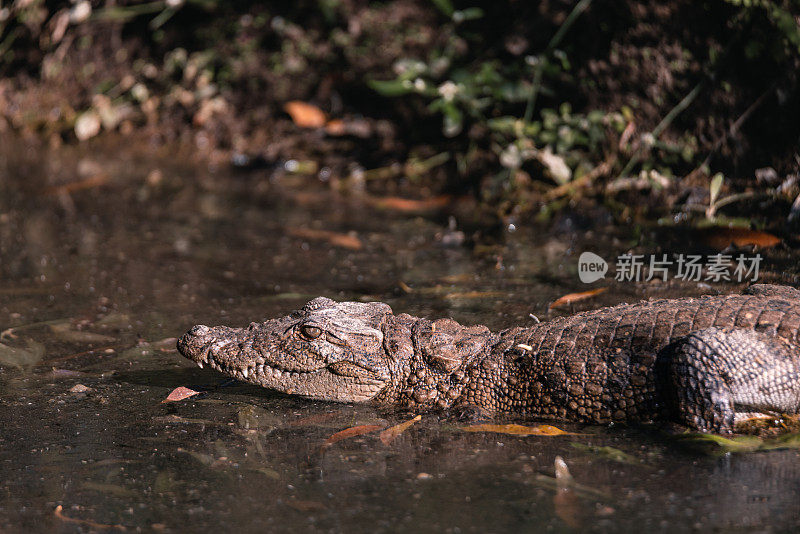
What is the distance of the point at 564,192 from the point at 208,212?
2.87 meters

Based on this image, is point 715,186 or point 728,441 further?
point 715,186

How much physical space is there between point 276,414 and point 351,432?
1.25 feet

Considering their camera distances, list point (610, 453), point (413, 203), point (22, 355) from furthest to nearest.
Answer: point (413, 203) < point (22, 355) < point (610, 453)

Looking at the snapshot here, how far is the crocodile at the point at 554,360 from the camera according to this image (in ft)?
11.0

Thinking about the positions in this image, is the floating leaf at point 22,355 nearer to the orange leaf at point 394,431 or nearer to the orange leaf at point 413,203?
the orange leaf at point 394,431

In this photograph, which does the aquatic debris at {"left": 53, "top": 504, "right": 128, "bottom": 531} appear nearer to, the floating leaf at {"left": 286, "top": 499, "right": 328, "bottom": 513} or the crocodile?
the floating leaf at {"left": 286, "top": 499, "right": 328, "bottom": 513}

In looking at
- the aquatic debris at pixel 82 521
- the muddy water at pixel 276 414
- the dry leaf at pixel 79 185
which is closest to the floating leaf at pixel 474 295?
the muddy water at pixel 276 414

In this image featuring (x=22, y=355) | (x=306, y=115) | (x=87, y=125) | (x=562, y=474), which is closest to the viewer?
(x=562, y=474)

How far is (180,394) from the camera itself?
378cm

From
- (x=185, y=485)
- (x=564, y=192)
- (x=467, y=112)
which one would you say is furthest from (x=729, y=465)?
(x=467, y=112)

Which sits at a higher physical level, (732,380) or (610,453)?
(732,380)

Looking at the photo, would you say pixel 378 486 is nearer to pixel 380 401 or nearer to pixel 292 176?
pixel 380 401

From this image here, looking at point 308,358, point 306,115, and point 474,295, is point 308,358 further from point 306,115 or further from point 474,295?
point 306,115

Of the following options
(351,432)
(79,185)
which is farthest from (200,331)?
(79,185)
